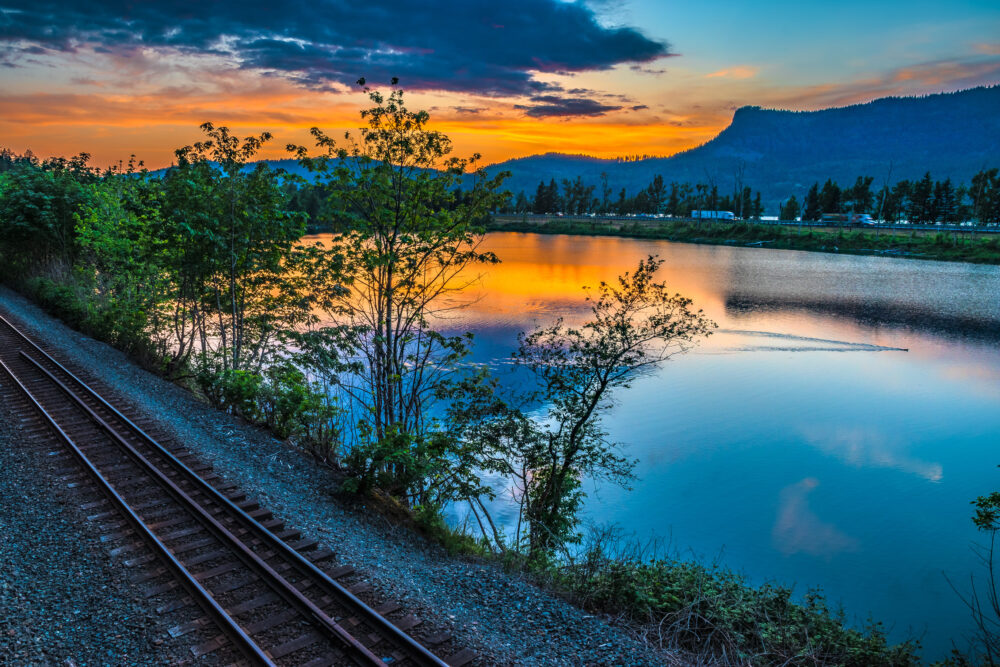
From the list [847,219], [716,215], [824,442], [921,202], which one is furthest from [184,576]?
[716,215]

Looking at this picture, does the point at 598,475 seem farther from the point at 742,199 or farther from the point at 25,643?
the point at 742,199

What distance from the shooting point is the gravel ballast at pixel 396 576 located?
723 centimetres

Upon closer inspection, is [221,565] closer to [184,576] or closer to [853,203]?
[184,576]

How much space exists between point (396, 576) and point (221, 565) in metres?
2.56

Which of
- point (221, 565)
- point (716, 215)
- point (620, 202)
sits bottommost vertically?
point (221, 565)

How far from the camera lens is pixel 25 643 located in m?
6.62

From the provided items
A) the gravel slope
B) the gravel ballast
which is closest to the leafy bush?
the gravel ballast

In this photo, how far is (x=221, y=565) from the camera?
327 inches

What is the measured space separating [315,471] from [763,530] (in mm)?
13526

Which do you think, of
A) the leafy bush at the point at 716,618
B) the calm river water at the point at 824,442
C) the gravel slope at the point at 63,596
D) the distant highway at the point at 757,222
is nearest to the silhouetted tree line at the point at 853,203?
the distant highway at the point at 757,222

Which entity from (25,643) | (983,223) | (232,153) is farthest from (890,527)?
(983,223)

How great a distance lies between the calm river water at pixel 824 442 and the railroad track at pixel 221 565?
1104cm

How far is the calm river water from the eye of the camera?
1579 centimetres

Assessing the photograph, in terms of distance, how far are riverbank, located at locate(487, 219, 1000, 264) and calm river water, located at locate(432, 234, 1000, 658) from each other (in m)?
30.9
